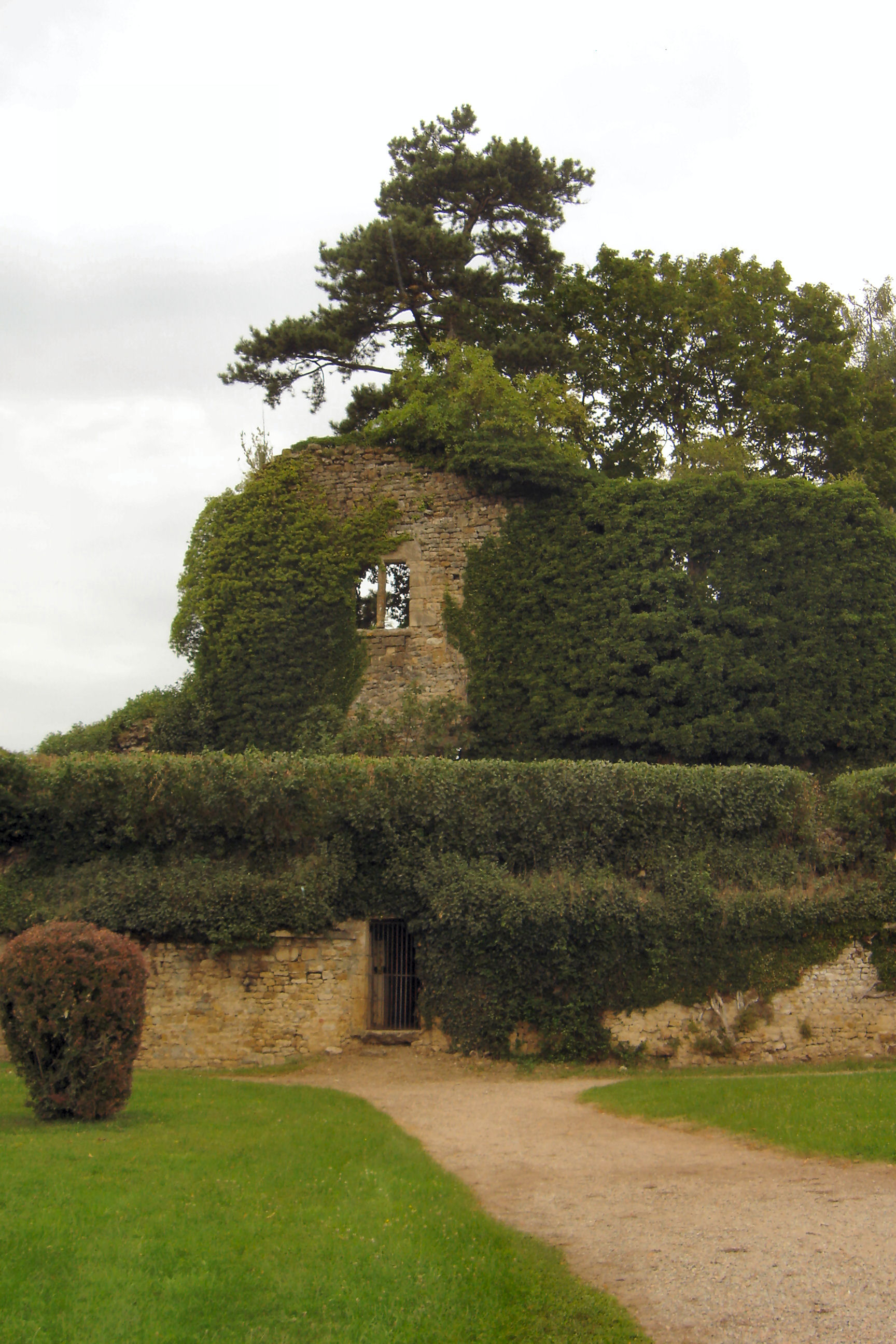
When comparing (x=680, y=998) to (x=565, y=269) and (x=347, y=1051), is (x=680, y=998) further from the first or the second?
(x=565, y=269)

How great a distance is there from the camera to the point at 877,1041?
1598cm

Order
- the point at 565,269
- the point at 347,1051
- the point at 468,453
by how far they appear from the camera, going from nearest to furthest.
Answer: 1. the point at 347,1051
2. the point at 468,453
3. the point at 565,269

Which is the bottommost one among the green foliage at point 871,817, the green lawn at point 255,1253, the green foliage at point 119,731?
the green lawn at point 255,1253

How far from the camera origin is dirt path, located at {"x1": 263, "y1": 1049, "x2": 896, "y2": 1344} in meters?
5.70

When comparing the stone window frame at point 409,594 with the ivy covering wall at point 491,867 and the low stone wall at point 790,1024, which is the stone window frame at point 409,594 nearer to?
the ivy covering wall at point 491,867

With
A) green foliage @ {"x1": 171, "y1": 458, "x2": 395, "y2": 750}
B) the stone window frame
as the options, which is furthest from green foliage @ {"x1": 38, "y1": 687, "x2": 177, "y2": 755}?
the stone window frame

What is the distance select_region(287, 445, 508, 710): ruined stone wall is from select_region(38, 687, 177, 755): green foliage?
521 cm

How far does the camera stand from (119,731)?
2381 centimetres

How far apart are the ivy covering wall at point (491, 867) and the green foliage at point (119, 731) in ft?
20.5

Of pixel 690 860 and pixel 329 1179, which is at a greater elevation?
pixel 690 860

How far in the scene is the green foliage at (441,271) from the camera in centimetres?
2859

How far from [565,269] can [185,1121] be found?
90.4ft

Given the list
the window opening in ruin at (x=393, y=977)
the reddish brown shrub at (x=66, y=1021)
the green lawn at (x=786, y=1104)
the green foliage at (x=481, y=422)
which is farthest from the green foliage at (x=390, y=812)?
the green foliage at (x=481, y=422)

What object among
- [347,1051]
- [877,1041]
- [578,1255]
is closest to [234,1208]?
[578,1255]
